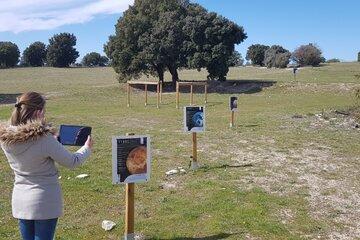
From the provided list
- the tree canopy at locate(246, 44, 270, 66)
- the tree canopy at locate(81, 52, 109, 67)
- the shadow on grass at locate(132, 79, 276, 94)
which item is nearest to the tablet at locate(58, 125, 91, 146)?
the shadow on grass at locate(132, 79, 276, 94)

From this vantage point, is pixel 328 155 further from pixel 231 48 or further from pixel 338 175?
pixel 231 48

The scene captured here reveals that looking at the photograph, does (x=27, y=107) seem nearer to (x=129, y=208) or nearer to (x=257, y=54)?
(x=129, y=208)

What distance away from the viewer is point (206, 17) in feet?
145

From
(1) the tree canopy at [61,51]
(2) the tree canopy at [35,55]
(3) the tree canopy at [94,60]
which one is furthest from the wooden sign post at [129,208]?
(3) the tree canopy at [94,60]

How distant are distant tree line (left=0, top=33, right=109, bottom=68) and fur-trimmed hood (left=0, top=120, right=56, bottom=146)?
11181cm

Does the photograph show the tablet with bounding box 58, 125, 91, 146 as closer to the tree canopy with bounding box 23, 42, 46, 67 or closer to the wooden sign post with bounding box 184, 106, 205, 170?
the wooden sign post with bounding box 184, 106, 205, 170

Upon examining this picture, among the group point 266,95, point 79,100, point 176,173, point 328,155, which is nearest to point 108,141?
point 176,173

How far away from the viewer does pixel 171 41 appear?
139ft

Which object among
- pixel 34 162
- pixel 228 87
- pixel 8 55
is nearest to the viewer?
pixel 34 162

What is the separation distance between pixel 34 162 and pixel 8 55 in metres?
115

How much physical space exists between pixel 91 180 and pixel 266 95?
28.7m

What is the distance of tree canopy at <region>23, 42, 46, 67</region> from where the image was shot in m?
121

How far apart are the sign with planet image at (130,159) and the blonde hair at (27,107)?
5.86 ft

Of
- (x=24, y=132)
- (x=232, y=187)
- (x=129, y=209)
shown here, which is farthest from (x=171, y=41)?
(x=24, y=132)
